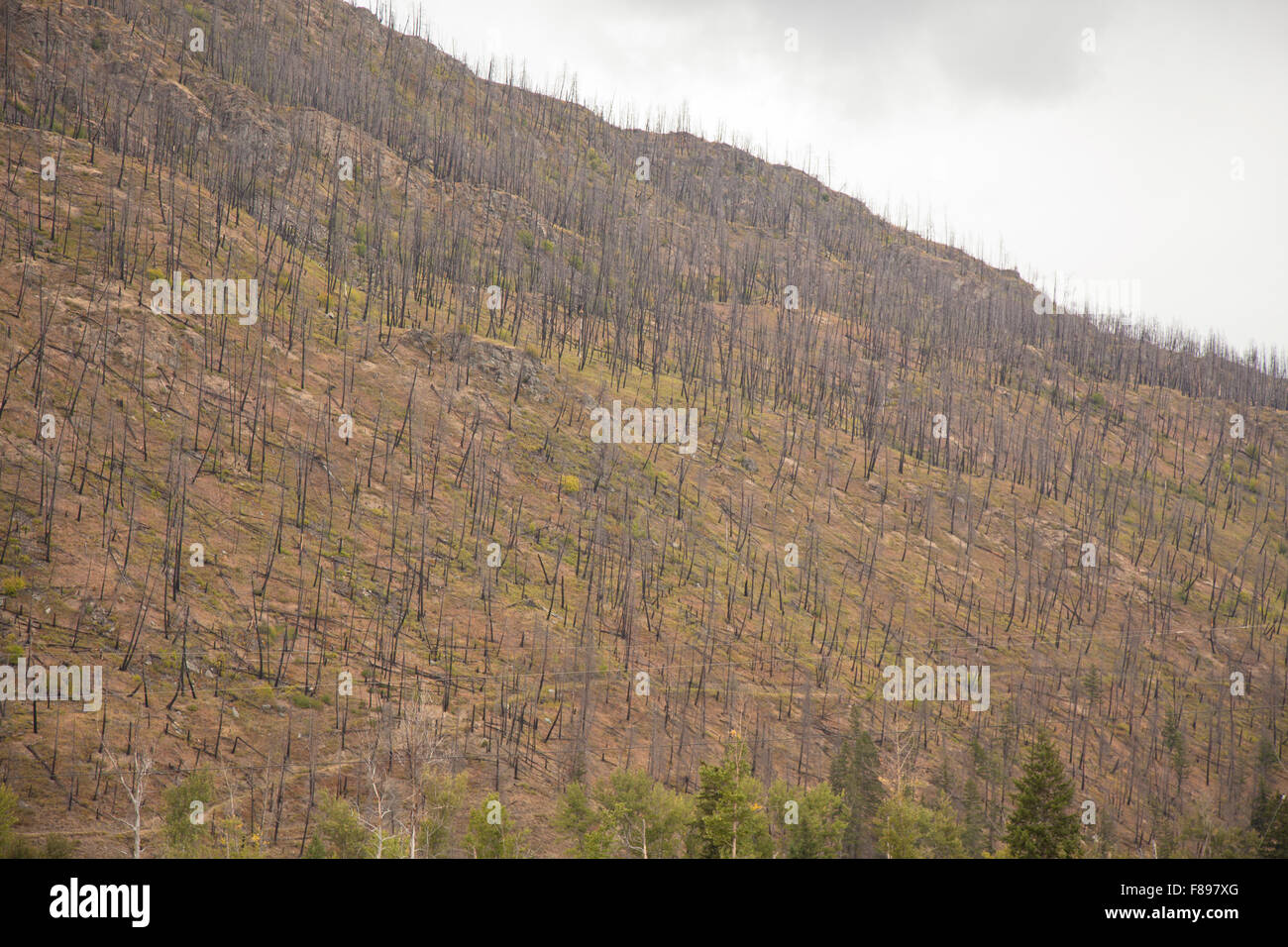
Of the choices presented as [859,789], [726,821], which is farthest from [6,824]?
[859,789]

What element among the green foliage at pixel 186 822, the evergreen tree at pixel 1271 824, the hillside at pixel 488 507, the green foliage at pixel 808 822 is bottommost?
the evergreen tree at pixel 1271 824

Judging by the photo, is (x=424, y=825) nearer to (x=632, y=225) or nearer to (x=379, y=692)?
(x=379, y=692)

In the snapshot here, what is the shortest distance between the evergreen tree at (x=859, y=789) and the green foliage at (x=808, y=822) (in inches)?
25.5

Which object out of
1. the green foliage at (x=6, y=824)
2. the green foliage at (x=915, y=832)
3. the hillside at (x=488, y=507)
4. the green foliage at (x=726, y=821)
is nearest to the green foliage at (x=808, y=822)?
the green foliage at (x=726, y=821)

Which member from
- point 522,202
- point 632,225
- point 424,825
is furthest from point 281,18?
point 424,825

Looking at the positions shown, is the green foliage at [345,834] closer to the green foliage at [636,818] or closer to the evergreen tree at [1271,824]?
the green foliage at [636,818]

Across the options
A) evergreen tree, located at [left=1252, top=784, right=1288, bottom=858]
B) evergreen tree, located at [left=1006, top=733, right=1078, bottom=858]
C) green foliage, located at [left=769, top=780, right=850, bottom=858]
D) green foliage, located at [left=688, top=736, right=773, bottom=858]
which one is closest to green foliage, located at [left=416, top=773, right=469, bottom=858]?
green foliage, located at [left=688, top=736, right=773, bottom=858]

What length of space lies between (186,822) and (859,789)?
2786 centimetres

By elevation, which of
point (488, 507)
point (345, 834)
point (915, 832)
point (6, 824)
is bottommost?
point (915, 832)

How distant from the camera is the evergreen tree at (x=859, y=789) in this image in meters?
40.7

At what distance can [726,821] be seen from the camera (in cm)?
3228

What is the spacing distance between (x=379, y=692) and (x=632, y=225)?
290 feet

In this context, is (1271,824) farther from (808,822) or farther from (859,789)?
(808,822)

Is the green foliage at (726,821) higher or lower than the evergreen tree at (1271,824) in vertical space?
higher
